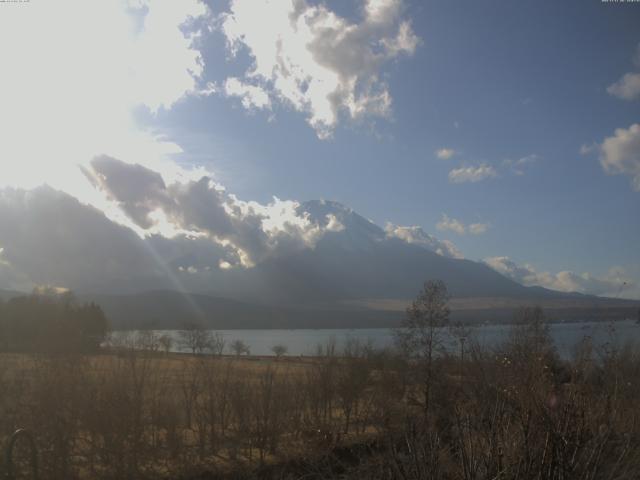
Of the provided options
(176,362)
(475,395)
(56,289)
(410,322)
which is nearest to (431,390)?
(410,322)

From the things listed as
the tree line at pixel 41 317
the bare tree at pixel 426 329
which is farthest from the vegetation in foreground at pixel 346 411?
the tree line at pixel 41 317

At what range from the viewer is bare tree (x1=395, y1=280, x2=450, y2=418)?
28672mm

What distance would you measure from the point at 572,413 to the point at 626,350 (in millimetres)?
8503

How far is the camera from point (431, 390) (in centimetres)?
Answer: 2698

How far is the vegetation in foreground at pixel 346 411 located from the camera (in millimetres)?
6230

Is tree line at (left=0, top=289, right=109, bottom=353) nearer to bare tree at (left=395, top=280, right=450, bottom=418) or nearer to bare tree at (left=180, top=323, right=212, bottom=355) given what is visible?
bare tree at (left=395, top=280, right=450, bottom=418)

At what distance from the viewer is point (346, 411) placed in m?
25.8

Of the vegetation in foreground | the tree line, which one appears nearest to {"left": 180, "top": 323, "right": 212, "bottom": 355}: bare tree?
the tree line

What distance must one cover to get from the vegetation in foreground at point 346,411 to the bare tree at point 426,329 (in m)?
0.09

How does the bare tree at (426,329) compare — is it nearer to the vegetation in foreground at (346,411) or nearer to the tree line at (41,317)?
the vegetation in foreground at (346,411)

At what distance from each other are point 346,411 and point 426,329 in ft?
22.8

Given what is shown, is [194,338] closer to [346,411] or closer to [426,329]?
[426,329]

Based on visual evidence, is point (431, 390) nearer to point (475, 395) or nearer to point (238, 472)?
point (238, 472)

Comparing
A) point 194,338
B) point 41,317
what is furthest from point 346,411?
point 194,338
